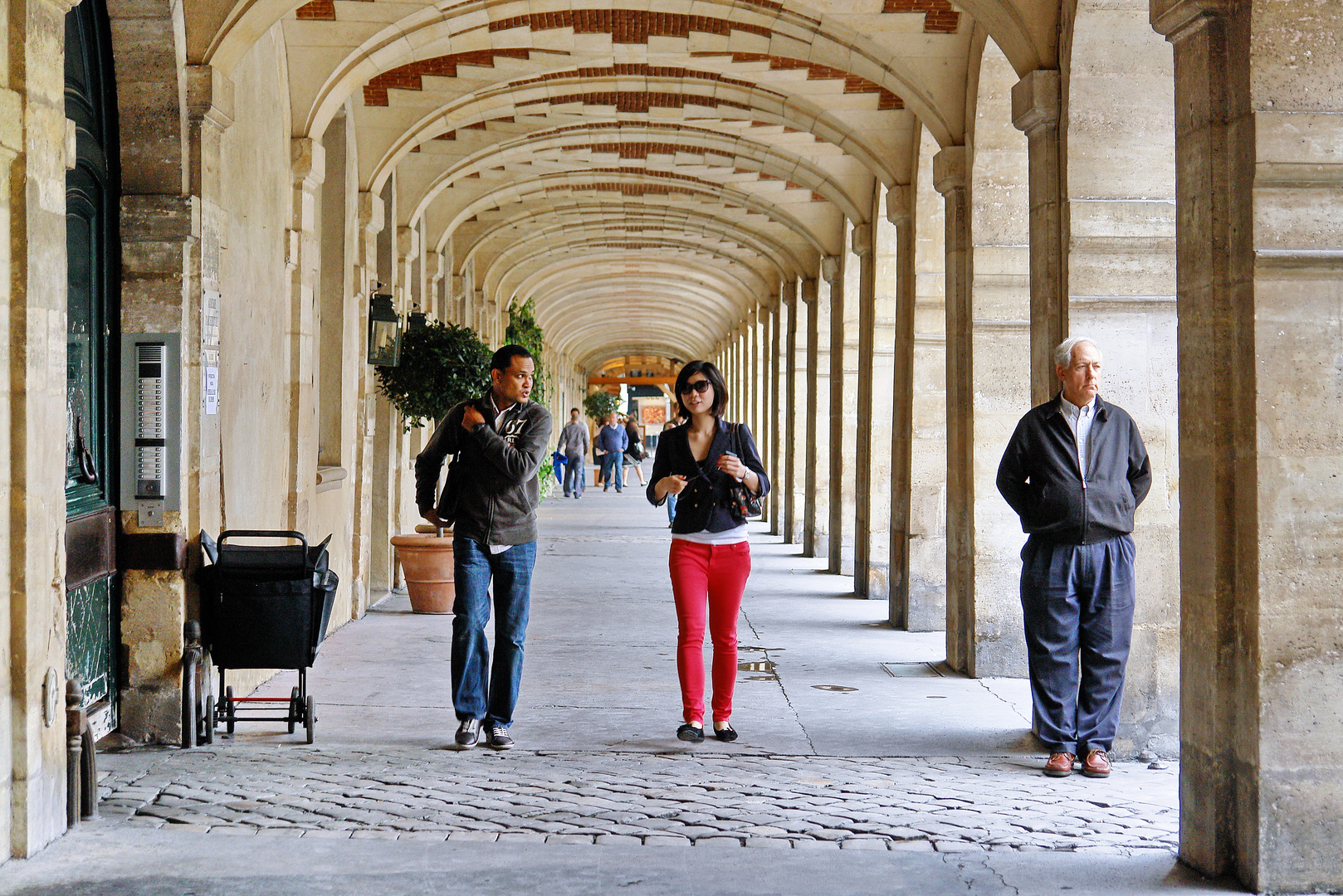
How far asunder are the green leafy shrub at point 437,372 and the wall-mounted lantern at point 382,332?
0.20m

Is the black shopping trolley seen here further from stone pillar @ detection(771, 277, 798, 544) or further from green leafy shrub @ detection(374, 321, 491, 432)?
stone pillar @ detection(771, 277, 798, 544)

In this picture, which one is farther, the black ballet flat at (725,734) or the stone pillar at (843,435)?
the stone pillar at (843,435)

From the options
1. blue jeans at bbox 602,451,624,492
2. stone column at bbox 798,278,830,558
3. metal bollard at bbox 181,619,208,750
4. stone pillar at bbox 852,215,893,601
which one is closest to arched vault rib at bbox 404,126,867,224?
stone pillar at bbox 852,215,893,601

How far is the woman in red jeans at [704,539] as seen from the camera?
529 cm

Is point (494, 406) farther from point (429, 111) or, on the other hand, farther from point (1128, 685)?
point (429, 111)

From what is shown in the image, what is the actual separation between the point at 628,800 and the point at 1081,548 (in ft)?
6.27

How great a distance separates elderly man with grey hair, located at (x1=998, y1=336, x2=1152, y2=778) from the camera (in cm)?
486

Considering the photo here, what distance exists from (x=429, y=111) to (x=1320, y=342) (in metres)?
7.59

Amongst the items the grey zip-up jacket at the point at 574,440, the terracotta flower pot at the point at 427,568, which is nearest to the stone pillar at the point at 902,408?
the terracotta flower pot at the point at 427,568

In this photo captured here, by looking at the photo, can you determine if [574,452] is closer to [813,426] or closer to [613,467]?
[613,467]

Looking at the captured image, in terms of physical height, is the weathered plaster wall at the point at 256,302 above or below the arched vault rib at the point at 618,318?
below

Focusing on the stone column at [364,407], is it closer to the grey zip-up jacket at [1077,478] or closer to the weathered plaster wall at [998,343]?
the weathered plaster wall at [998,343]

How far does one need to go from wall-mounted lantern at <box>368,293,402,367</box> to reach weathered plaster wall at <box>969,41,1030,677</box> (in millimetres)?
4516

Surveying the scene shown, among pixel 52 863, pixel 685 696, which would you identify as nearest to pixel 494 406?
pixel 685 696
